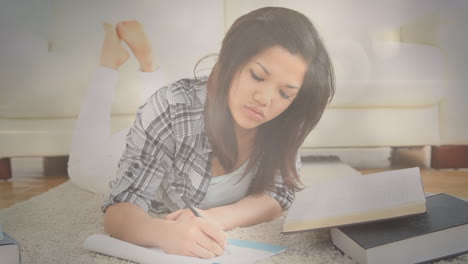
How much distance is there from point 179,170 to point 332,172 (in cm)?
30

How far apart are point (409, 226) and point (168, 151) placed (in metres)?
0.43

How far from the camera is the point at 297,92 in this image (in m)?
0.93

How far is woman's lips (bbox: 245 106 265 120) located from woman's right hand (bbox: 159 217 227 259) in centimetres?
20

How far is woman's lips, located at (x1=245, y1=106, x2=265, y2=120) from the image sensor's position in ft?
3.04

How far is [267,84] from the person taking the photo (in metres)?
0.90

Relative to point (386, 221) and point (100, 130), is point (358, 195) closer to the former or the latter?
point (386, 221)

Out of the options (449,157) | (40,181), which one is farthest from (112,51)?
(449,157)

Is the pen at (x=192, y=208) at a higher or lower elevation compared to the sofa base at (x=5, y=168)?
lower

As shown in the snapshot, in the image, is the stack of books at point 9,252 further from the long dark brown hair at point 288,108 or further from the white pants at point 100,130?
the long dark brown hair at point 288,108

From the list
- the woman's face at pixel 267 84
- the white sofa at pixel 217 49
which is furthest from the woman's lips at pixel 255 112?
the white sofa at pixel 217 49

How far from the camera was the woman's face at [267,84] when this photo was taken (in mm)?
900

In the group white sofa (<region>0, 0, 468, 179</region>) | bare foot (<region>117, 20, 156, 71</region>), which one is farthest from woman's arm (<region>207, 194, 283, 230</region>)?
bare foot (<region>117, 20, 156, 71</region>)

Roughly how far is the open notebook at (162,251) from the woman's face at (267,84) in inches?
8.6

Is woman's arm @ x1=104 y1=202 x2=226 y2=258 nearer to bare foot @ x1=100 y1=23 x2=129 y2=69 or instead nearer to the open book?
the open book
